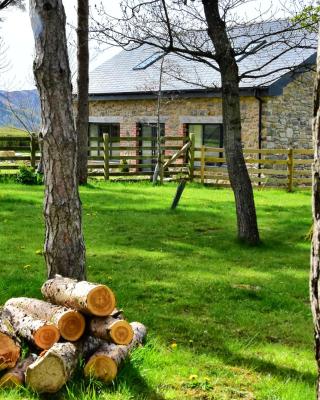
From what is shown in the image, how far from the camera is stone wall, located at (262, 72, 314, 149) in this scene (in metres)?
22.2

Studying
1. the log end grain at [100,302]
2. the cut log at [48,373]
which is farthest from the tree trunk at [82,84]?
the cut log at [48,373]

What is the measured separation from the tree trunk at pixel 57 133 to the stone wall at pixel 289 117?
1680 cm

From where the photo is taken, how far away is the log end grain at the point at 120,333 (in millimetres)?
4848

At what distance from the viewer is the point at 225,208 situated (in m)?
15.3

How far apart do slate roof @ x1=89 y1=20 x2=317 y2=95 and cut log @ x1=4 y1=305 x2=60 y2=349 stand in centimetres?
1753

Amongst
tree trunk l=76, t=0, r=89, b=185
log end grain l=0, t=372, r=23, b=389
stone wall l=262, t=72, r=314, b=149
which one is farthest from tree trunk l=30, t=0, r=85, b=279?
stone wall l=262, t=72, r=314, b=149

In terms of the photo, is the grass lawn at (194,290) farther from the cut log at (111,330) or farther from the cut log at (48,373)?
the cut log at (111,330)

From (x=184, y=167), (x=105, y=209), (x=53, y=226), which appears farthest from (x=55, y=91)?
(x=184, y=167)

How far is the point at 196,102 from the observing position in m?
24.1

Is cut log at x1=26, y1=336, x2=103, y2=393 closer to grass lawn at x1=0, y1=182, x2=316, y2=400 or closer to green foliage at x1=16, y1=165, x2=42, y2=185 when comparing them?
grass lawn at x1=0, y1=182, x2=316, y2=400

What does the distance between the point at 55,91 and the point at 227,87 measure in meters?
5.24

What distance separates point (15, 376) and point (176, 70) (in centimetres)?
1935

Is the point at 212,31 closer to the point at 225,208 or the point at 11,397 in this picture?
the point at 225,208

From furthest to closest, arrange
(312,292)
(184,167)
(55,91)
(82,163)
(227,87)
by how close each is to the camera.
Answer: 1. (184,167)
2. (82,163)
3. (227,87)
4. (55,91)
5. (312,292)
